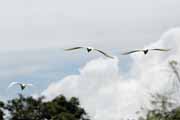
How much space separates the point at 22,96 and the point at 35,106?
113 inches

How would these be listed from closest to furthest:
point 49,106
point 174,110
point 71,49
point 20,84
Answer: point 71,49 → point 20,84 → point 174,110 → point 49,106

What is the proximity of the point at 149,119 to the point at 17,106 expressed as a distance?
238ft

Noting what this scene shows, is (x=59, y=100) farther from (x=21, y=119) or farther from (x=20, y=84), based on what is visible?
(x=20, y=84)

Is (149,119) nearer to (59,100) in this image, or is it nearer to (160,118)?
(160,118)

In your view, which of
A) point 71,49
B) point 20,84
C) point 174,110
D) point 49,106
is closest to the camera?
point 71,49

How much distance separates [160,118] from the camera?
51875 millimetres

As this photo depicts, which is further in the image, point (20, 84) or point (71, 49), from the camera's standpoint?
point (20, 84)

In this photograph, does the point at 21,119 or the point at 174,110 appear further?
the point at 21,119

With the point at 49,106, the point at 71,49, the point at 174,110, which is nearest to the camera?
the point at 71,49

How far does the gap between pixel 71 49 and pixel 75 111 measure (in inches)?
3932

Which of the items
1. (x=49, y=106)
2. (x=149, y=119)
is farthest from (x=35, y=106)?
(x=149, y=119)

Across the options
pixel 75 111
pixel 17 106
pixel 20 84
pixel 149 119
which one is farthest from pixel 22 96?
pixel 20 84

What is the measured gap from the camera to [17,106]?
123m

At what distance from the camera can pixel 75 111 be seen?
121 m
